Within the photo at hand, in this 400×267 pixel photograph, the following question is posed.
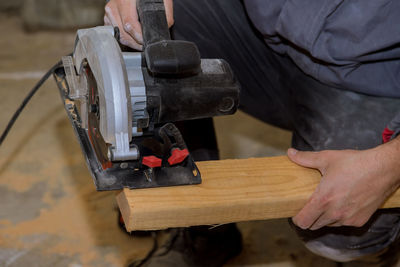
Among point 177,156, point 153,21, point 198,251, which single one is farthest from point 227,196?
point 198,251

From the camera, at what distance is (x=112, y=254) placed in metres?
1.57

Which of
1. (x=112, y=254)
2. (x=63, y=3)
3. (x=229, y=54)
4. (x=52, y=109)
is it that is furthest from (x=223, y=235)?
(x=63, y=3)

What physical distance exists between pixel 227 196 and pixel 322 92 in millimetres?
493

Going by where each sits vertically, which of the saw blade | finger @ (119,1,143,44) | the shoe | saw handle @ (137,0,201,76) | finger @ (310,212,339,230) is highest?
saw handle @ (137,0,201,76)

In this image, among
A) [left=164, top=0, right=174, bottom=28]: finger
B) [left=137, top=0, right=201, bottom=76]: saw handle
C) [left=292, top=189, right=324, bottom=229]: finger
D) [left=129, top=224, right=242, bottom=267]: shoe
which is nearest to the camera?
[left=137, top=0, right=201, bottom=76]: saw handle

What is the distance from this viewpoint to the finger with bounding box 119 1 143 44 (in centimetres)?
112

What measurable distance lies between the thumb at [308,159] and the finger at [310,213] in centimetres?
6

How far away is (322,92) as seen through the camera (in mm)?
1296

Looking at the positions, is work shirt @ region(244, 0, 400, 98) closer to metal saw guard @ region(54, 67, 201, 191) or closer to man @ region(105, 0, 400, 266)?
man @ region(105, 0, 400, 266)

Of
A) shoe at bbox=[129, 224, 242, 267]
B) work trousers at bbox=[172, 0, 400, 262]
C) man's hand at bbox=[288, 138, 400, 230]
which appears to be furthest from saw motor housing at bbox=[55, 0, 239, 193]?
shoe at bbox=[129, 224, 242, 267]

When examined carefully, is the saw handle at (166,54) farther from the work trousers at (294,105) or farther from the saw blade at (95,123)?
the work trousers at (294,105)

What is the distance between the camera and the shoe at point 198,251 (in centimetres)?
156

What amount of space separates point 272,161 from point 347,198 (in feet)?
0.54

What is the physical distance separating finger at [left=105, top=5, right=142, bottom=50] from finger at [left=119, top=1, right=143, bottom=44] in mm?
16
